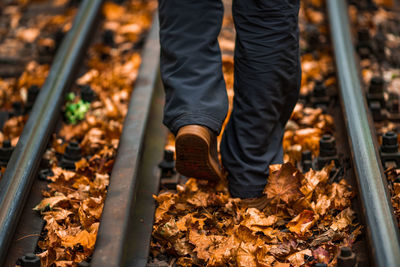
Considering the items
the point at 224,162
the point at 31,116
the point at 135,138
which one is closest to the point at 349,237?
the point at 224,162

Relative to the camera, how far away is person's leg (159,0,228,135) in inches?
108

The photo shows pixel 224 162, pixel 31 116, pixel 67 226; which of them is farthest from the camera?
pixel 31 116

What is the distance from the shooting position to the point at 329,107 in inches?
147

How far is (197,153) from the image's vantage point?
8.88 ft

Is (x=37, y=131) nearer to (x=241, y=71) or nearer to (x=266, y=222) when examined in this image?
(x=241, y=71)

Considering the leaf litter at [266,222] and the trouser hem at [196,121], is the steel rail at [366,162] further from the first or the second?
→ the trouser hem at [196,121]

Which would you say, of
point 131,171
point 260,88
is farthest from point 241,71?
point 131,171

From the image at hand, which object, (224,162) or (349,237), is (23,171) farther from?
(349,237)

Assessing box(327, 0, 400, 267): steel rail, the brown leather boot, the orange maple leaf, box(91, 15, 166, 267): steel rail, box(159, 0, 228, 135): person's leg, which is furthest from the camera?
the orange maple leaf

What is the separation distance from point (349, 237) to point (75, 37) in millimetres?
2462

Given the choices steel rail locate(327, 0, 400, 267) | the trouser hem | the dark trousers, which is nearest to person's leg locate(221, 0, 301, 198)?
the dark trousers

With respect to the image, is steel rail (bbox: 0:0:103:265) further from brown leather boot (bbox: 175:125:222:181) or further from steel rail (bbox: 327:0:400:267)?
steel rail (bbox: 327:0:400:267)

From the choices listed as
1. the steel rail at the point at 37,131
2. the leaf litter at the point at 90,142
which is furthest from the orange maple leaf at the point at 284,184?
the steel rail at the point at 37,131

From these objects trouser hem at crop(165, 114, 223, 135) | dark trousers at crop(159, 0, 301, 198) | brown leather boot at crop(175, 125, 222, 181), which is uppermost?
dark trousers at crop(159, 0, 301, 198)
